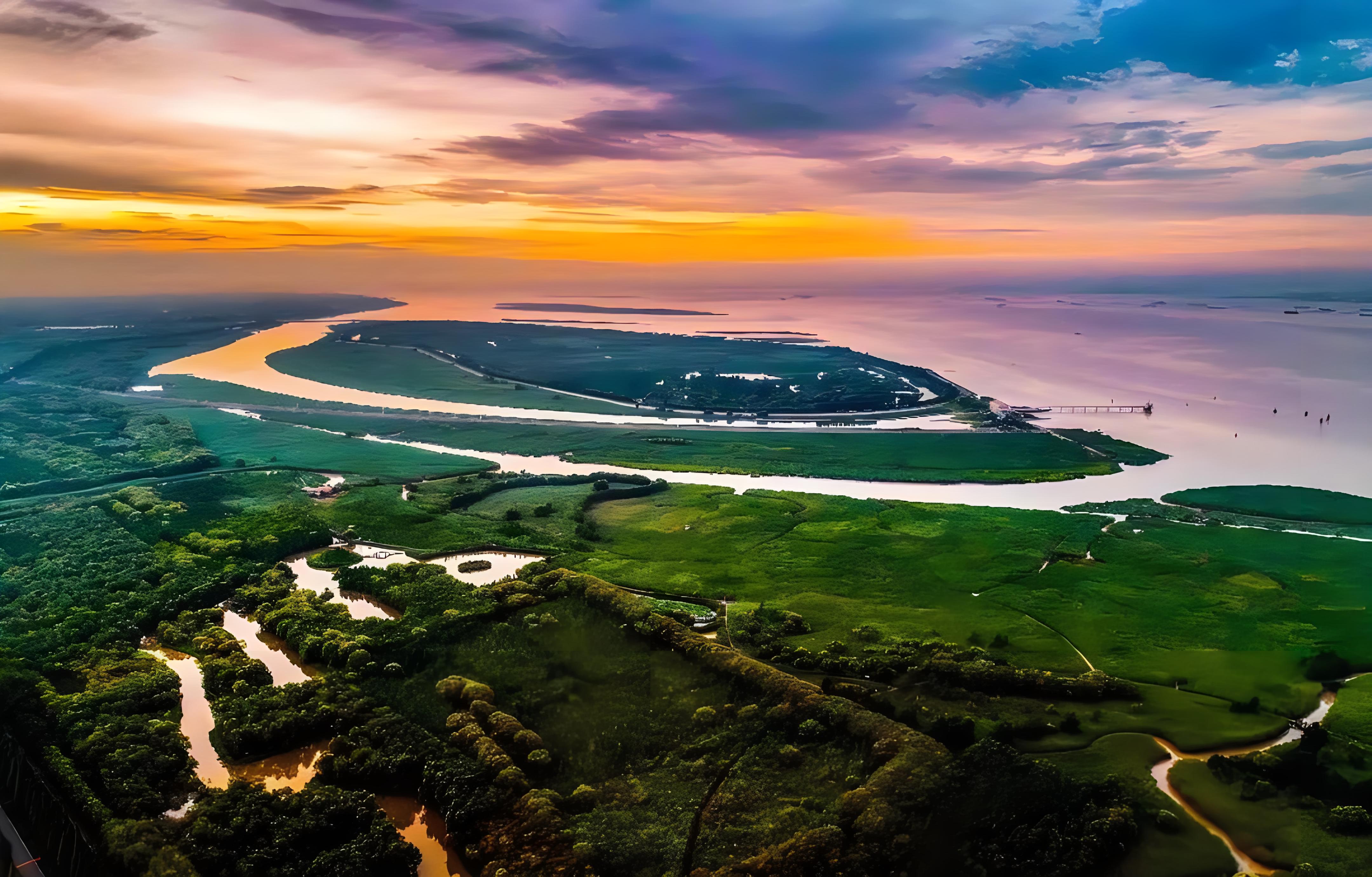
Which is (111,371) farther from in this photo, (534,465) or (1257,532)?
(1257,532)

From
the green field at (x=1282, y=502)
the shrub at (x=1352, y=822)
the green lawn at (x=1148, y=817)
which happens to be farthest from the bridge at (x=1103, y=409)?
the shrub at (x=1352, y=822)

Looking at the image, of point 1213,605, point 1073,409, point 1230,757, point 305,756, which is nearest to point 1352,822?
point 1230,757

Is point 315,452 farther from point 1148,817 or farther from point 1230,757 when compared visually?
point 1230,757

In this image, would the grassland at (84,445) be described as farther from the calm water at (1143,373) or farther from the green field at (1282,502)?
the green field at (1282,502)

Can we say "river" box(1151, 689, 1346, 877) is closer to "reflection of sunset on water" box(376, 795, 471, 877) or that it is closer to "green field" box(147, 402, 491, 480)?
"reflection of sunset on water" box(376, 795, 471, 877)

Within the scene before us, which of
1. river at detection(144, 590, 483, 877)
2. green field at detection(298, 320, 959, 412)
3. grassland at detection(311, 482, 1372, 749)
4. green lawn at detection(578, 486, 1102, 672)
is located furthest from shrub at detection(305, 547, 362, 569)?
green field at detection(298, 320, 959, 412)
